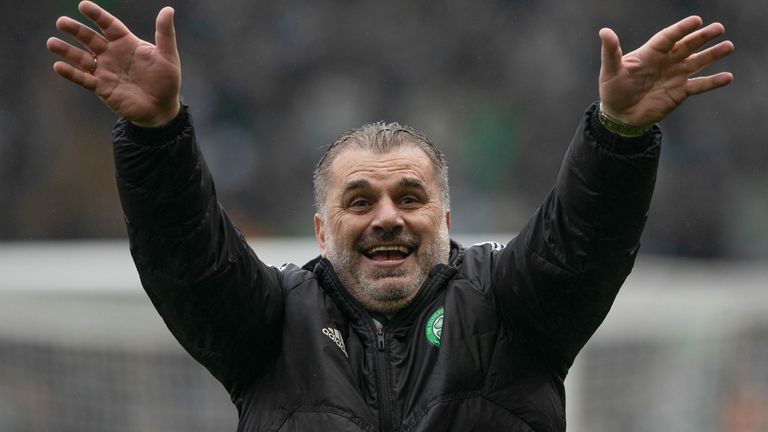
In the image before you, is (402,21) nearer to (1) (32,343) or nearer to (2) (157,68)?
(1) (32,343)

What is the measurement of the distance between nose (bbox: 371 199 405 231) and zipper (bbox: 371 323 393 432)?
33 centimetres

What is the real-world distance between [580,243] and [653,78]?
1.37 ft

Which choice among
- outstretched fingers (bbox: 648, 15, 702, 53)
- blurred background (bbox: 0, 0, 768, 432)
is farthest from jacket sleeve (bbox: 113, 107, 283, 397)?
blurred background (bbox: 0, 0, 768, 432)

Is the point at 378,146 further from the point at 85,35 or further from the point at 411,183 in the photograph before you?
the point at 85,35

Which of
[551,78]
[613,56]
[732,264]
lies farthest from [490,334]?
[551,78]

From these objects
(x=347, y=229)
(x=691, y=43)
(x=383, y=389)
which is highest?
(x=691, y=43)

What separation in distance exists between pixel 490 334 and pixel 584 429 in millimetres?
3491

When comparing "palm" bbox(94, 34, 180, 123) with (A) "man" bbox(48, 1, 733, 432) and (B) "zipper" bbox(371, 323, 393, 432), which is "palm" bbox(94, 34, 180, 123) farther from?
(B) "zipper" bbox(371, 323, 393, 432)

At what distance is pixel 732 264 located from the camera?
9.42 meters

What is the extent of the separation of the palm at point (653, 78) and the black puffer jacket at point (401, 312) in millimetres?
68

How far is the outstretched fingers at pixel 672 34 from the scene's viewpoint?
279 cm

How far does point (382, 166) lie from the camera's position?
342 cm

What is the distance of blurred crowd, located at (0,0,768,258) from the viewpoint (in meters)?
9.77

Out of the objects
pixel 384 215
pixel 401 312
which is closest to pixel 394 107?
pixel 384 215
